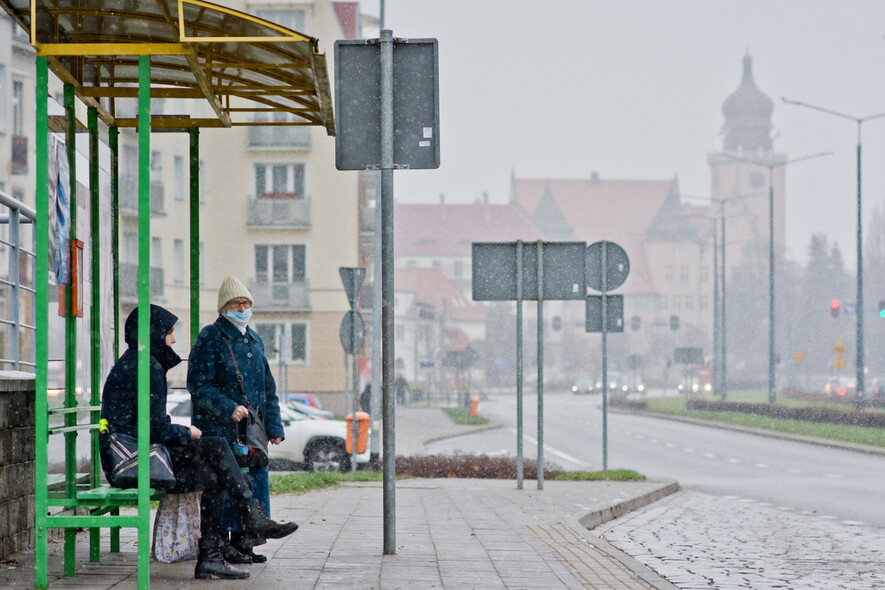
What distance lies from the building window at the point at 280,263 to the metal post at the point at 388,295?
44.0 m

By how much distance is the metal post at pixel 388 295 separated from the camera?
7566 mm

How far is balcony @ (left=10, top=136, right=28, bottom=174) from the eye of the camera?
34.8m

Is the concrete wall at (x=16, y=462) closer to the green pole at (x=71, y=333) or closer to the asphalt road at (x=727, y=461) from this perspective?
the green pole at (x=71, y=333)

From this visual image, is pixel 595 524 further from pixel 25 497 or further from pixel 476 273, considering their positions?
pixel 25 497

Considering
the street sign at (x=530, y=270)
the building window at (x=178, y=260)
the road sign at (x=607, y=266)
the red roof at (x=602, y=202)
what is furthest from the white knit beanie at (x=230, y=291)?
the red roof at (x=602, y=202)

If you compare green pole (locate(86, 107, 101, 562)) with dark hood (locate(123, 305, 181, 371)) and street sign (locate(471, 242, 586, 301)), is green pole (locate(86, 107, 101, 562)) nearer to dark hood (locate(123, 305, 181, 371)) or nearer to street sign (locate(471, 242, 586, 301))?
dark hood (locate(123, 305, 181, 371))

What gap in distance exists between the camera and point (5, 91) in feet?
108

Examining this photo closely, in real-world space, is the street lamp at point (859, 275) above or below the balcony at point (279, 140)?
below

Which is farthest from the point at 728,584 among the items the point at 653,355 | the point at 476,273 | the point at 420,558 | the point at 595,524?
the point at 653,355

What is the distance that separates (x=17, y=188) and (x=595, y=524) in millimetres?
27632

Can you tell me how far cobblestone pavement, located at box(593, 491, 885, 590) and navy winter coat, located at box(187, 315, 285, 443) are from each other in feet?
9.16

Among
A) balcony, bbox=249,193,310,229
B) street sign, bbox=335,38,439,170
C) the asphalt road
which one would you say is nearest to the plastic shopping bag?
street sign, bbox=335,38,439,170

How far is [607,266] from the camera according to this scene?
17.0m

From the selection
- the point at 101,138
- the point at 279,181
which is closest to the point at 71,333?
the point at 101,138
